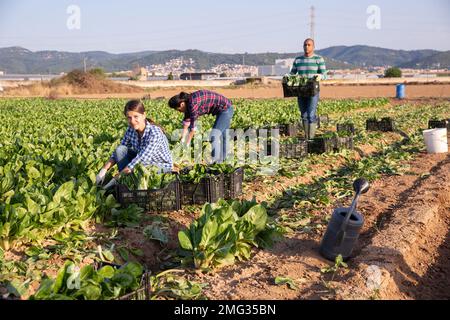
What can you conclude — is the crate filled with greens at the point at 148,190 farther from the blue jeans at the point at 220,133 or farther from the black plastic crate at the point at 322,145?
the black plastic crate at the point at 322,145

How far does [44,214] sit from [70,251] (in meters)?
0.40

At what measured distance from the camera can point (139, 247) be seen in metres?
4.86

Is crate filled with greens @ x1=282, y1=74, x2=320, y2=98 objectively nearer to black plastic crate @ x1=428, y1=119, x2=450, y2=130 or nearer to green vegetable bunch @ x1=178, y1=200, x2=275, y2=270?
black plastic crate @ x1=428, y1=119, x2=450, y2=130

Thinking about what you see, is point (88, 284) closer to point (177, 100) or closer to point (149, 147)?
point (149, 147)

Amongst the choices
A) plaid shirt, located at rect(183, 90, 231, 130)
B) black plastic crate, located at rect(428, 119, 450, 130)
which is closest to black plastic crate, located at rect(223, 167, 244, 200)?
plaid shirt, located at rect(183, 90, 231, 130)

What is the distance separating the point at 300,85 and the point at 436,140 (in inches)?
105

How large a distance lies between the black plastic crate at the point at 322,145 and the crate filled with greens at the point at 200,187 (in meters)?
3.81

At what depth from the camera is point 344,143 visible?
980 cm

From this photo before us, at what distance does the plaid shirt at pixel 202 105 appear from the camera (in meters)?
7.25

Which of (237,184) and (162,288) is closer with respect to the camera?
(162,288)

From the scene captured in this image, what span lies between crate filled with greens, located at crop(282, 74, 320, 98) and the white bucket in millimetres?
2210
